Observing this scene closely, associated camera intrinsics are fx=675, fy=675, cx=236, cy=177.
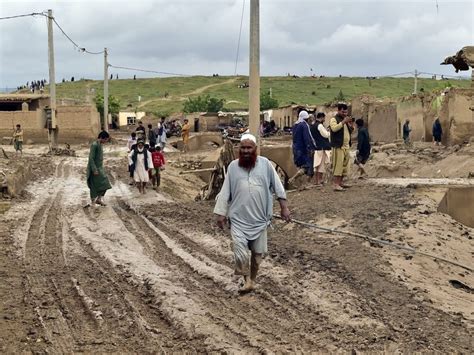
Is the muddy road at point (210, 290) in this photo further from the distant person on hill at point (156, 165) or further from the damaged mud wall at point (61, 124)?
the damaged mud wall at point (61, 124)

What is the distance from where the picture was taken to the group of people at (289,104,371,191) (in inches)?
468

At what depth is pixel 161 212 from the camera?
13562 millimetres

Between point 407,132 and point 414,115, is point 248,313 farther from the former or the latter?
point 414,115

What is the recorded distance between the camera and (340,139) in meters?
11.9

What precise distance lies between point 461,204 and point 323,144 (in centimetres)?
276

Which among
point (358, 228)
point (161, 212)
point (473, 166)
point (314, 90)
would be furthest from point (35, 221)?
point (314, 90)

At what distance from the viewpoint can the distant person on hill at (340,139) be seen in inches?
463

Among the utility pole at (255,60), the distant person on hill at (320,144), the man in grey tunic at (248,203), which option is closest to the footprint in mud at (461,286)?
the man in grey tunic at (248,203)

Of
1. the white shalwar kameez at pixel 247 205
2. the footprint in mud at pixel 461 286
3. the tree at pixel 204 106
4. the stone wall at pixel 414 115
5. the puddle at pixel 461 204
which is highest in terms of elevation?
the tree at pixel 204 106

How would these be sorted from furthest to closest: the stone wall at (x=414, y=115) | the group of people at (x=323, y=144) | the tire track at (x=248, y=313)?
the stone wall at (x=414, y=115) < the group of people at (x=323, y=144) < the tire track at (x=248, y=313)

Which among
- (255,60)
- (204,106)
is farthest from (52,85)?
(204,106)

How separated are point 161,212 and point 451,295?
7350 millimetres

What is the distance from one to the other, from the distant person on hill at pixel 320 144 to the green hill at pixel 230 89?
71.3 metres

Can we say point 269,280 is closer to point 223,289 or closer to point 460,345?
point 223,289
